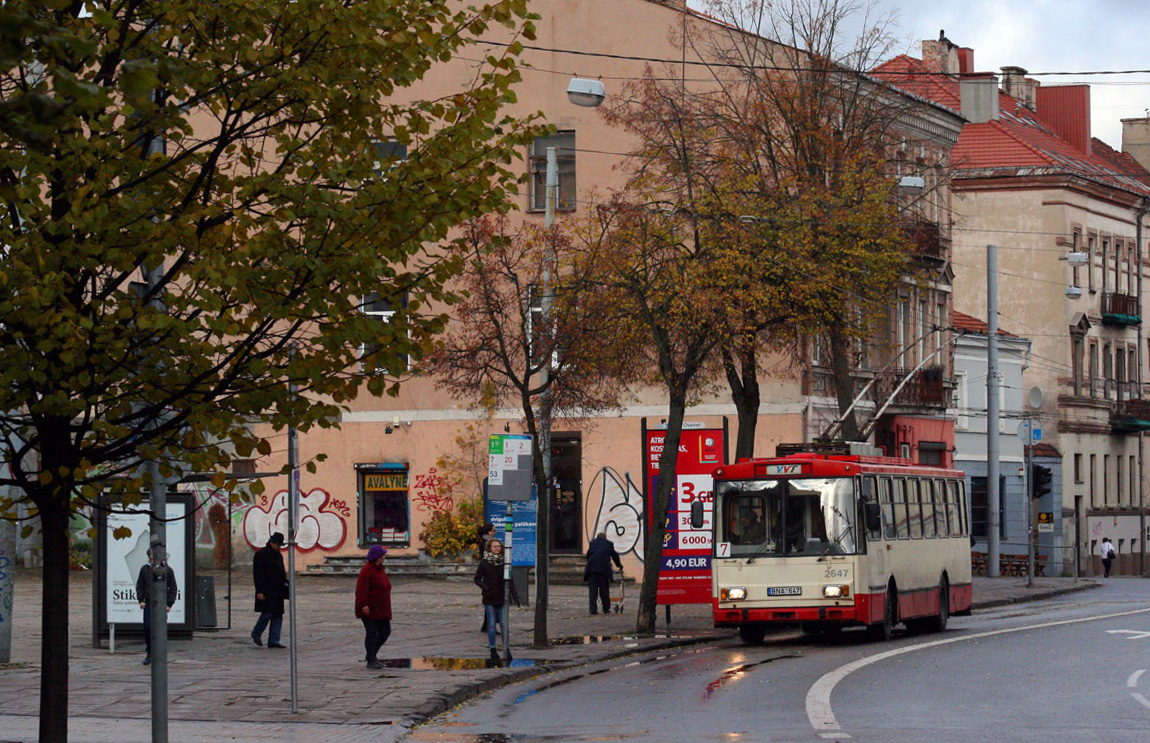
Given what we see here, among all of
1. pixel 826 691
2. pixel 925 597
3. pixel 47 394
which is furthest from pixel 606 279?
pixel 47 394

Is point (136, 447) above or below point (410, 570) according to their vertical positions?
above

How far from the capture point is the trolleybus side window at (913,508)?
92.3 ft

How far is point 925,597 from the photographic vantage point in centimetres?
2853

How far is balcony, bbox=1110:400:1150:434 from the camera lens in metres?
73.6

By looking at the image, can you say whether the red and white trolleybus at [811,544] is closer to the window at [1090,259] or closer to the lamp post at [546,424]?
the lamp post at [546,424]

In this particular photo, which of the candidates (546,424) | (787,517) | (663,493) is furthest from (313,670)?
(663,493)

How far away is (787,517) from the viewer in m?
26.1

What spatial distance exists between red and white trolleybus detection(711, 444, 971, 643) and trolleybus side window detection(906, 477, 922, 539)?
17.9 inches

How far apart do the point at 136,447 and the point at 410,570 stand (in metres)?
34.1

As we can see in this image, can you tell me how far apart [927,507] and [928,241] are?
65.7ft

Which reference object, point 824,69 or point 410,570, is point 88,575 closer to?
point 410,570

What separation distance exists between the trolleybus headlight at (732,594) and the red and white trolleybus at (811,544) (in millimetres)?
15

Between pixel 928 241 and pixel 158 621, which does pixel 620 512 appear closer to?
pixel 928 241

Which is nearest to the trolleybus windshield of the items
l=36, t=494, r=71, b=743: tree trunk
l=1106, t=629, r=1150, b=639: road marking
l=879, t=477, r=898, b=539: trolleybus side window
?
l=879, t=477, r=898, b=539: trolleybus side window
